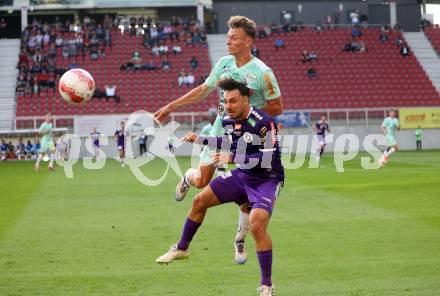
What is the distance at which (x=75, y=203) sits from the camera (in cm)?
2078

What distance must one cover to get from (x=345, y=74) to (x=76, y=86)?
45908 mm

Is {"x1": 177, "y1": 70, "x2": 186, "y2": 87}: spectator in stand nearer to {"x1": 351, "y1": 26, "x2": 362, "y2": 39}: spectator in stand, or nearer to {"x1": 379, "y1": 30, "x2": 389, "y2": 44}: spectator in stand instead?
{"x1": 351, "y1": 26, "x2": 362, "y2": 39}: spectator in stand

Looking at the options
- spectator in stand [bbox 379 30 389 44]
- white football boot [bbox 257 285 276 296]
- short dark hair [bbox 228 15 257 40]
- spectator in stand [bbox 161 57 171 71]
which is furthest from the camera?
spectator in stand [bbox 379 30 389 44]

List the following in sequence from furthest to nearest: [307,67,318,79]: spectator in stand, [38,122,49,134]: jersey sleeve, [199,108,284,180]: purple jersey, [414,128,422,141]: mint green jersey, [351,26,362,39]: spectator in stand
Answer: [351,26,362,39]: spectator in stand, [307,67,318,79]: spectator in stand, [414,128,422,141]: mint green jersey, [38,122,49,134]: jersey sleeve, [199,108,284,180]: purple jersey

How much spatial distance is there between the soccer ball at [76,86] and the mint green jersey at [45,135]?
22.3 meters

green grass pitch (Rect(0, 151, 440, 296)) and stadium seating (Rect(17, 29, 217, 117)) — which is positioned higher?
stadium seating (Rect(17, 29, 217, 117))

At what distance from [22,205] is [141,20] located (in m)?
40.1

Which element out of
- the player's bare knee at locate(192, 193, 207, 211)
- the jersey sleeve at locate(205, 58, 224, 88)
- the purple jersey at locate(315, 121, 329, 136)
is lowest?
the purple jersey at locate(315, 121, 329, 136)

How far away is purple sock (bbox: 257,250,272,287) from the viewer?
888 cm

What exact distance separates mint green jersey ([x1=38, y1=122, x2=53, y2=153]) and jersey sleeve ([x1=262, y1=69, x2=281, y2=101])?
25936mm

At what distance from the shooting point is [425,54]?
198ft

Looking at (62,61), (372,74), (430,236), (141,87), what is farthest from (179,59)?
(430,236)

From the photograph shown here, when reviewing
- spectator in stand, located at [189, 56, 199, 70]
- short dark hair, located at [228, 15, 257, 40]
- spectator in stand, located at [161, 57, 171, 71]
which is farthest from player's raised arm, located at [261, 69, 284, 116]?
spectator in stand, located at [161, 57, 171, 71]

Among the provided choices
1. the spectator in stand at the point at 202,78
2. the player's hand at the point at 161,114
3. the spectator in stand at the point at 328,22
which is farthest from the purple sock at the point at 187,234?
the spectator in stand at the point at 328,22
